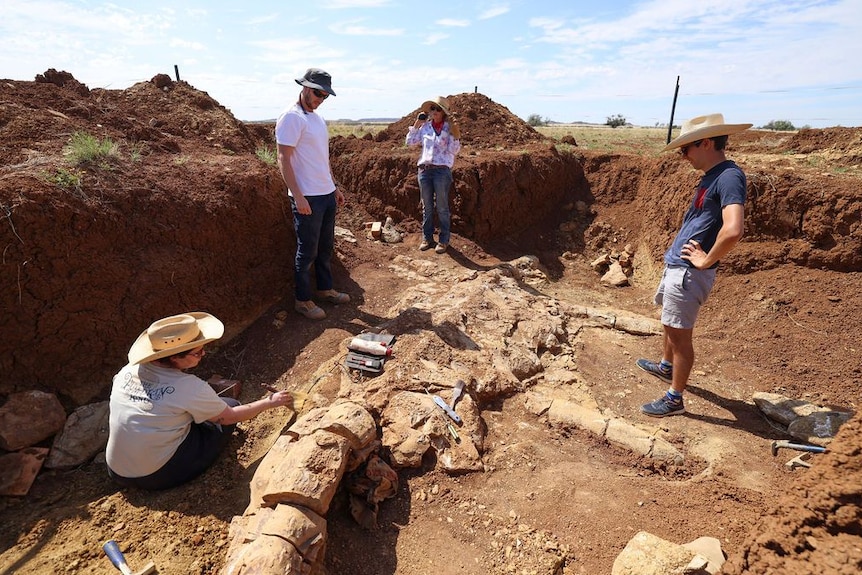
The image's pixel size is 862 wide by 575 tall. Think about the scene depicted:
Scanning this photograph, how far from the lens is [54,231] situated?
12.4ft

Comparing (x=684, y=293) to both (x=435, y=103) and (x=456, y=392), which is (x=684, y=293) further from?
(x=435, y=103)

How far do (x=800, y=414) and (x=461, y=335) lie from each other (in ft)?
9.42

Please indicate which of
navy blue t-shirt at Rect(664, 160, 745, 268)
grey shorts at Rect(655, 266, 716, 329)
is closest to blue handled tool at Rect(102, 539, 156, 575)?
grey shorts at Rect(655, 266, 716, 329)

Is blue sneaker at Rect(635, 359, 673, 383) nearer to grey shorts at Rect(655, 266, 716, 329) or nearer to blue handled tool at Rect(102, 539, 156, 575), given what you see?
grey shorts at Rect(655, 266, 716, 329)

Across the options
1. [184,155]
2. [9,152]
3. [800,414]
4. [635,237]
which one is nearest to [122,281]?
[9,152]

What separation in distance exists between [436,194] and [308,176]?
2.58 meters

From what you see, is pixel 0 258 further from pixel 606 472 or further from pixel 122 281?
pixel 606 472

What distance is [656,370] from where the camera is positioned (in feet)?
14.6

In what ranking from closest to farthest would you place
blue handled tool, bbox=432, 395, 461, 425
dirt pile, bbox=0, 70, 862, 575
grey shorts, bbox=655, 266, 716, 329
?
dirt pile, bbox=0, 70, 862, 575 < blue handled tool, bbox=432, 395, 461, 425 < grey shorts, bbox=655, 266, 716, 329

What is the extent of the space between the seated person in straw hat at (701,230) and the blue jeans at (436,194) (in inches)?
136

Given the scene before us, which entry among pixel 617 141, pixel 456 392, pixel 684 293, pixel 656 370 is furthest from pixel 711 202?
pixel 617 141

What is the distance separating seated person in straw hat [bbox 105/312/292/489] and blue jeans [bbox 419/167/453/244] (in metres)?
4.20

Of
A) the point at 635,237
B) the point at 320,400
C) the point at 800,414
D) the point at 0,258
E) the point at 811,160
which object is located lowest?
the point at 800,414

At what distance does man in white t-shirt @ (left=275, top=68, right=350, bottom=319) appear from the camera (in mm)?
4090
